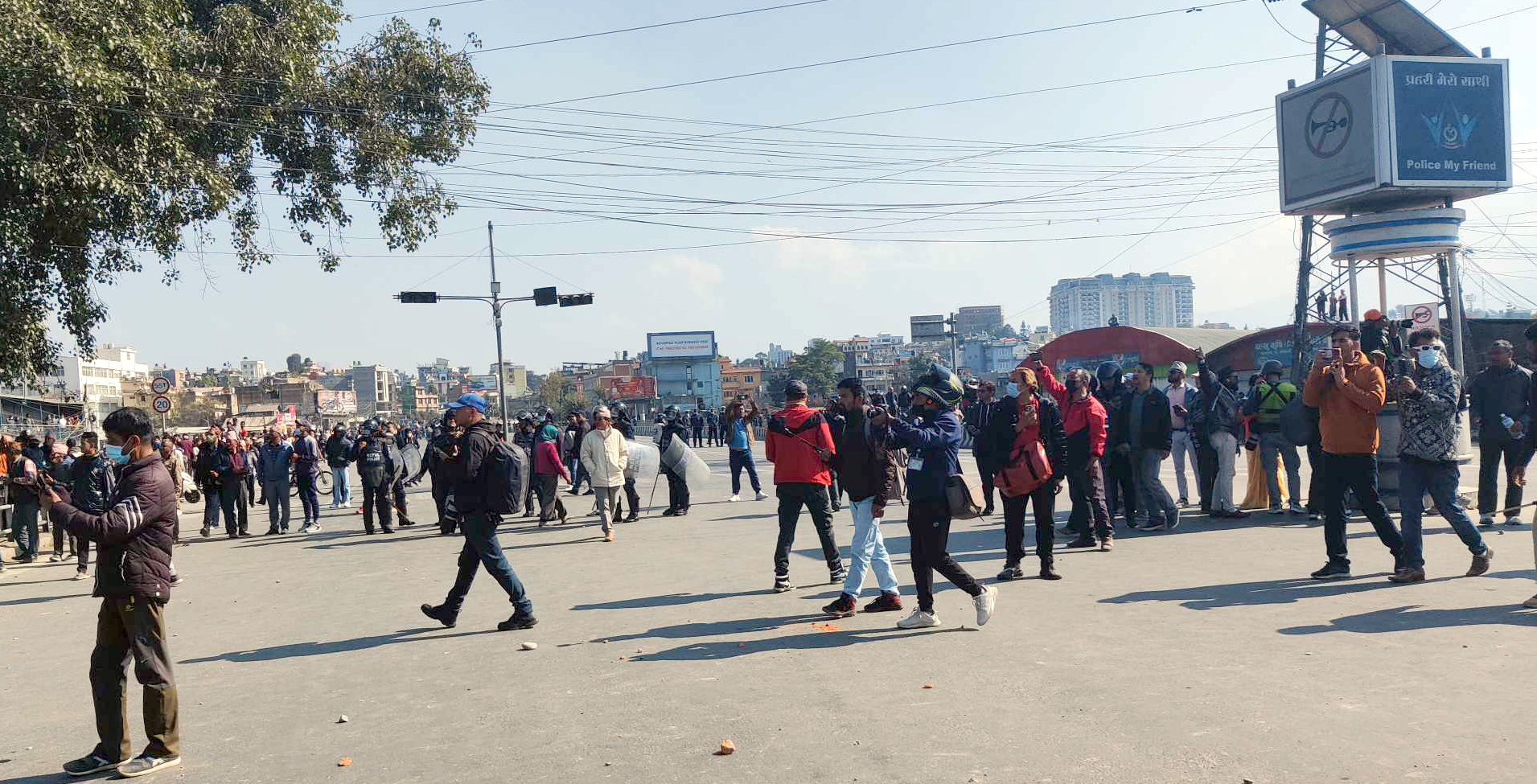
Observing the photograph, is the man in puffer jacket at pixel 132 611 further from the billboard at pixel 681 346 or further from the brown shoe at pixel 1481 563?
the billboard at pixel 681 346

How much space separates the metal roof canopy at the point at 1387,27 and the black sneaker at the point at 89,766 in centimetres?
3818

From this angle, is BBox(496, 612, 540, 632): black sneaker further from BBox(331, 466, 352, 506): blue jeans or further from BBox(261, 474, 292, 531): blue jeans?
BBox(331, 466, 352, 506): blue jeans

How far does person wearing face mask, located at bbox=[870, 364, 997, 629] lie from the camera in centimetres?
714

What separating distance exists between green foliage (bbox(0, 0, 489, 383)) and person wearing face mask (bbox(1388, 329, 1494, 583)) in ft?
45.9

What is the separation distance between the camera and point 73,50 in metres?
12.7

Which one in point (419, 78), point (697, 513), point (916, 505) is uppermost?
point (419, 78)

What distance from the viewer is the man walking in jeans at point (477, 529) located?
26.2ft

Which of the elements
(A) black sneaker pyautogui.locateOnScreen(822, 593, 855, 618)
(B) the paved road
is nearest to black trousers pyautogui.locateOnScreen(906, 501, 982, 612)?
(B) the paved road

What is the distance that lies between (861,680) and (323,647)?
A: 414cm

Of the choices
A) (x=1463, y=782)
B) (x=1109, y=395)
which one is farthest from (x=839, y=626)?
(x=1109, y=395)

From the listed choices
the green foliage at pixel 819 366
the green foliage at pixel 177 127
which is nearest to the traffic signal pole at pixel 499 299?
the green foliage at pixel 177 127

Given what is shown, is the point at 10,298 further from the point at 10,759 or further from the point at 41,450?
the point at 10,759

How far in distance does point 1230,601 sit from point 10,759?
742cm

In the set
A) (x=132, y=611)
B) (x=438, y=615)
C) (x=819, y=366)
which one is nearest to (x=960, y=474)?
(x=438, y=615)
